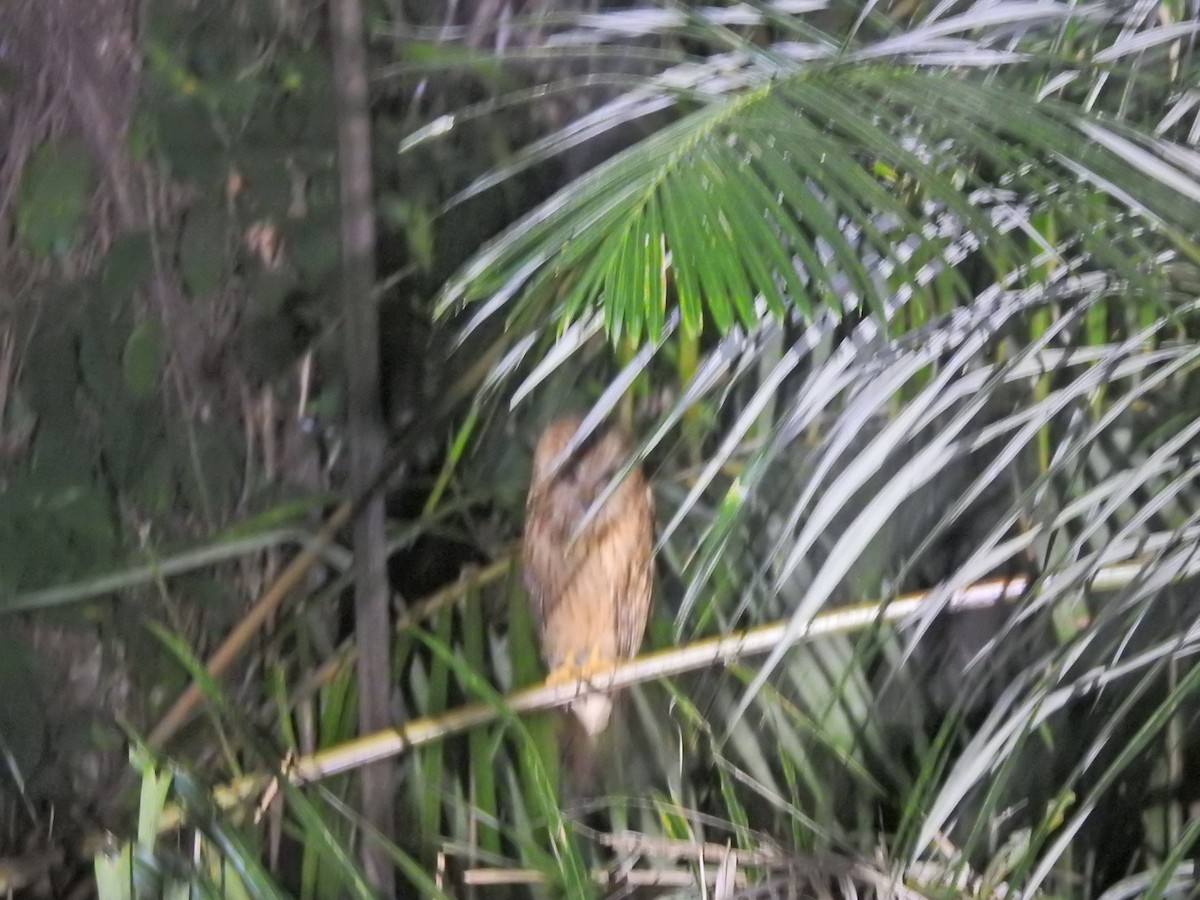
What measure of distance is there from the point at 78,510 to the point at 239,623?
0.12 metres

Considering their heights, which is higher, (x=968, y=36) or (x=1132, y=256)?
(x=968, y=36)

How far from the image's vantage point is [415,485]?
642mm

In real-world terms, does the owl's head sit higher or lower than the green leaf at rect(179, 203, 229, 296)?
lower

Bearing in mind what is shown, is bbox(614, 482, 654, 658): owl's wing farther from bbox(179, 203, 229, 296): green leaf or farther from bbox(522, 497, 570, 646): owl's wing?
bbox(179, 203, 229, 296): green leaf

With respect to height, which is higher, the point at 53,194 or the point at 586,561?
the point at 53,194

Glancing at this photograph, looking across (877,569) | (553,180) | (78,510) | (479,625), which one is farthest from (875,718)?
(78,510)

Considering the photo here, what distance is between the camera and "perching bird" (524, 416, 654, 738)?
2.06ft

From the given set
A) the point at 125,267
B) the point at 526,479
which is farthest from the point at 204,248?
the point at 526,479

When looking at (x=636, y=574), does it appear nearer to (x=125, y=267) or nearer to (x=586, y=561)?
(x=586, y=561)

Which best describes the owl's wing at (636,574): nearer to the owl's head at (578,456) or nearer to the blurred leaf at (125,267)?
the owl's head at (578,456)

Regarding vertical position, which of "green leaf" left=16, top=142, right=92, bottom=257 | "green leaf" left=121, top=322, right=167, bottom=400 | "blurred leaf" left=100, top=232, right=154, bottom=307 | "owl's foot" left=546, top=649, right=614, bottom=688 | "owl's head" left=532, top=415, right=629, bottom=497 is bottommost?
"owl's foot" left=546, top=649, right=614, bottom=688

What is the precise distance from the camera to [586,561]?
0.63 meters

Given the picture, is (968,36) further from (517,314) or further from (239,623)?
(239,623)

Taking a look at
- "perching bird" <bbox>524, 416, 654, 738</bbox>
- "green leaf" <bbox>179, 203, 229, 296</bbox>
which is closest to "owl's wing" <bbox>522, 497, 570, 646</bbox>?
"perching bird" <bbox>524, 416, 654, 738</bbox>
